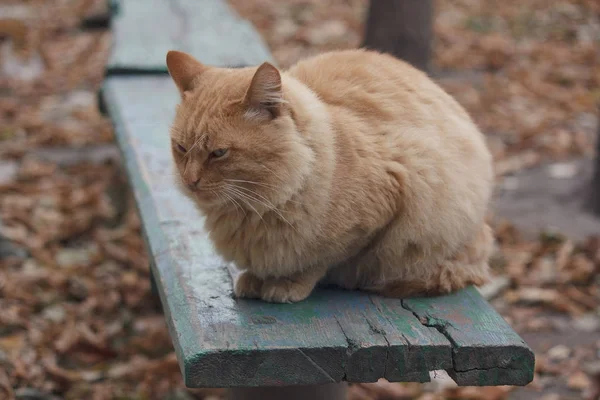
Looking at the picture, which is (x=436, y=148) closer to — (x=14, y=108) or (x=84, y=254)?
(x=84, y=254)

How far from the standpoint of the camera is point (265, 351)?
183 centimetres

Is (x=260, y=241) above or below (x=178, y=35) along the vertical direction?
above

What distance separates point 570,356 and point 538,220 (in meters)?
1.28

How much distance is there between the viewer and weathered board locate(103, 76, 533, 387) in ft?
6.03

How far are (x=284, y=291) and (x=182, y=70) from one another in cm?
70

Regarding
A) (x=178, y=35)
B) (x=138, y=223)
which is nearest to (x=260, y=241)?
(x=138, y=223)

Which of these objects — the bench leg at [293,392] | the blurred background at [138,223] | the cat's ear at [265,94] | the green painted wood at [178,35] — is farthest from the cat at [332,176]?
the green painted wood at [178,35]

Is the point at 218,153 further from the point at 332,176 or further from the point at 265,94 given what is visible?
the point at 332,176

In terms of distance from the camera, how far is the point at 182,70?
223 centimetres

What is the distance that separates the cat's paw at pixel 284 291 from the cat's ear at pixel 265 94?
0.48 metres

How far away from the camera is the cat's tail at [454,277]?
225cm

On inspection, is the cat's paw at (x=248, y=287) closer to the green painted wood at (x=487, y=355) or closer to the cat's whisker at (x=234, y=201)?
the cat's whisker at (x=234, y=201)

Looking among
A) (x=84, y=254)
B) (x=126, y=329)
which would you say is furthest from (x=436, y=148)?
(x=84, y=254)

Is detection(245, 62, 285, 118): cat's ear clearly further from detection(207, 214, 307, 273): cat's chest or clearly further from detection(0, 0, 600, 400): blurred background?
detection(0, 0, 600, 400): blurred background
